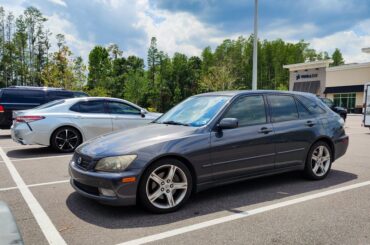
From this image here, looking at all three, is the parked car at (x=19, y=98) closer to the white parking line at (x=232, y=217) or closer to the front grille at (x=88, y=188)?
the front grille at (x=88, y=188)

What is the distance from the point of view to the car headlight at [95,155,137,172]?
417 cm

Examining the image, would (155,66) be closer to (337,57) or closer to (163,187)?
(337,57)

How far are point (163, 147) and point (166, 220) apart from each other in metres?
0.90

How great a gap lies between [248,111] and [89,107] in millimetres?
5556

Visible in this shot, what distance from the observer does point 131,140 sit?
14.8ft

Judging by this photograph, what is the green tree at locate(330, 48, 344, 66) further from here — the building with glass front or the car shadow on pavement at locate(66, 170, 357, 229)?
the car shadow on pavement at locate(66, 170, 357, 229)

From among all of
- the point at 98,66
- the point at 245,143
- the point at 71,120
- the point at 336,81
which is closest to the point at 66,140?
the point at 71,120

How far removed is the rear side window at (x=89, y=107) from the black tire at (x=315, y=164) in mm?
5911

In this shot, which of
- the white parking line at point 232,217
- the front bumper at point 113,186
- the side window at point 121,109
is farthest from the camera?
the side window at point 121,109

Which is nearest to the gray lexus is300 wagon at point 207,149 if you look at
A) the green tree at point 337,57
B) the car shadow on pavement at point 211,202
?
the car shadow on pavement at point 211,202

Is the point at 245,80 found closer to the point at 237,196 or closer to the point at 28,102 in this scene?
the point at 28,102

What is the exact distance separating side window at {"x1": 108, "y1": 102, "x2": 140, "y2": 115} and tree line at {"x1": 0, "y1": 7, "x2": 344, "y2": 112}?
50364 mm

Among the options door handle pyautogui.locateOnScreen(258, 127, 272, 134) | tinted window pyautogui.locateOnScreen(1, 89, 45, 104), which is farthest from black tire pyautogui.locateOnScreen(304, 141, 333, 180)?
tinted window pyautogui.locateOnScreen(1, 89, 45, 104)

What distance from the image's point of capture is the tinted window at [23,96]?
1288 centimetres
